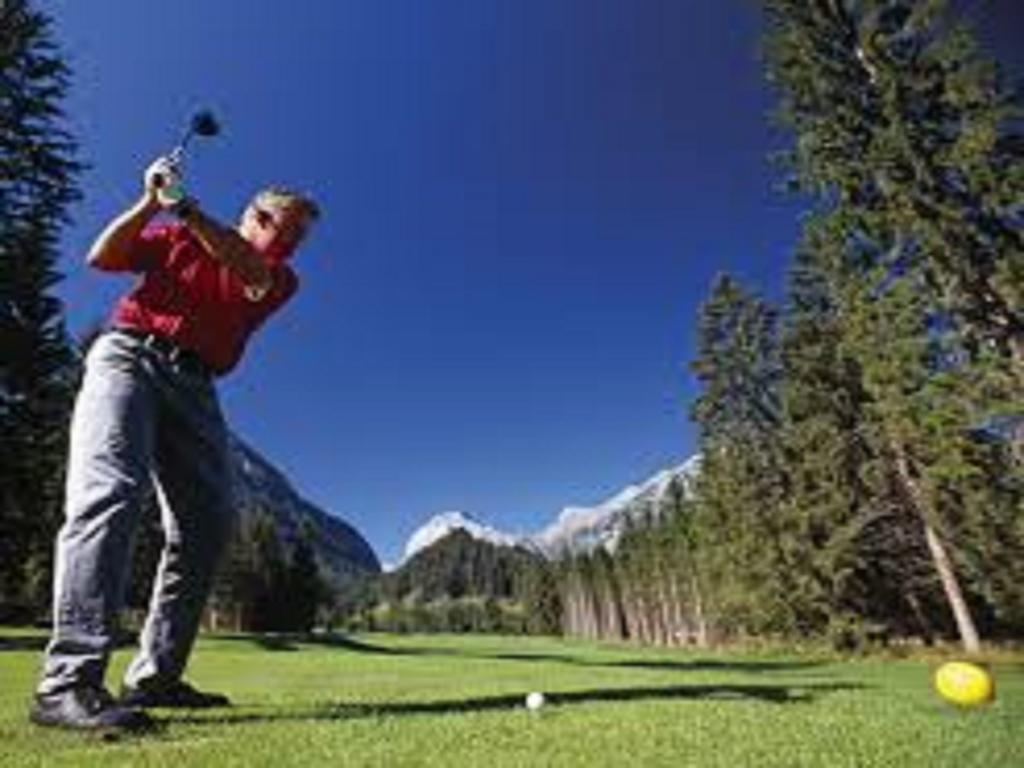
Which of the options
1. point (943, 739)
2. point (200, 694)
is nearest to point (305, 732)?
point (200, 694)

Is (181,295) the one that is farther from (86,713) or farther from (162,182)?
(86,713)

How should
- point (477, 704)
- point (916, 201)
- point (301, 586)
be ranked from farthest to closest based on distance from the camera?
point (301, 586) < point (916, 201) < point (477, 704)

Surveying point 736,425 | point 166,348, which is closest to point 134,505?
point 166,348

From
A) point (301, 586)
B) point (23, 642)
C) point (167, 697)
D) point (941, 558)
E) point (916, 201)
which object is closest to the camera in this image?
point (167, 697)

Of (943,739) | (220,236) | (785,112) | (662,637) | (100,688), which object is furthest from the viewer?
(662,637)

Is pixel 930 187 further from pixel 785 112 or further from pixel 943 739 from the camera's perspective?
pixel 943 739

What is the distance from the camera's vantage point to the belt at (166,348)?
522 cm

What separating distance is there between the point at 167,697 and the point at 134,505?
125 cm

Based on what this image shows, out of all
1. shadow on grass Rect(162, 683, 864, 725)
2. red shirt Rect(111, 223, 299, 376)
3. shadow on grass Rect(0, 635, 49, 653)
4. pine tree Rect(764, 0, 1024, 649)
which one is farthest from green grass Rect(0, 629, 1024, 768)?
shadow on grass Rect(0, 635, 49, 653)

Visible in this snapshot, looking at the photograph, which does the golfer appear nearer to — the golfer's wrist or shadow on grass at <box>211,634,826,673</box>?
the golfer's wrist

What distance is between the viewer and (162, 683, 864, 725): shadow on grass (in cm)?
507

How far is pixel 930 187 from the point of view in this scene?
2406cm

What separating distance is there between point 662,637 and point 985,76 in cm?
8843

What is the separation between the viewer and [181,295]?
17.5 feet
